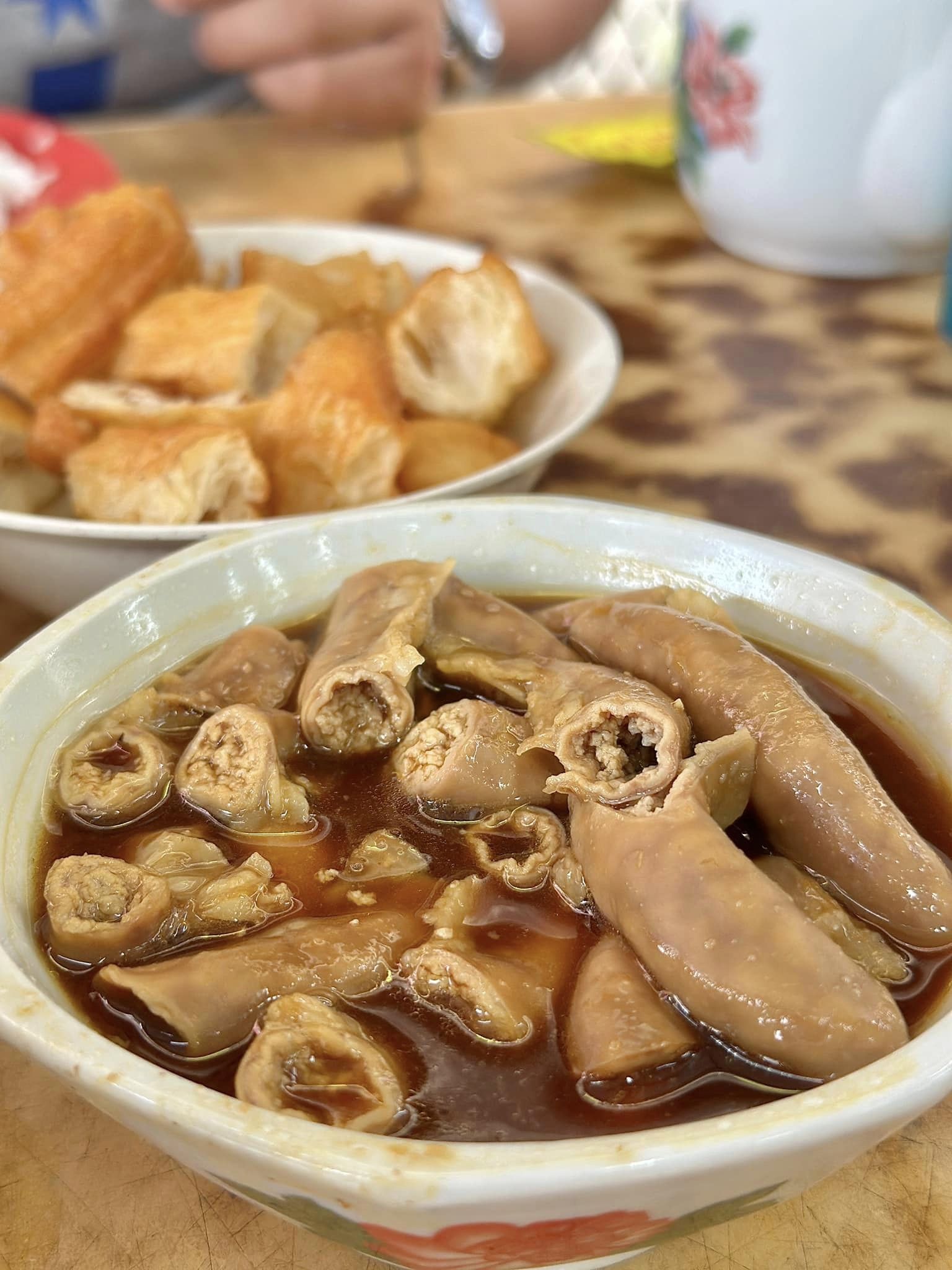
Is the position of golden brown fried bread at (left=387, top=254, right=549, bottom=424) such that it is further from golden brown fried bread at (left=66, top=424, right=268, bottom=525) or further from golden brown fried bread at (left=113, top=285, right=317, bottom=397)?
golden brown fried bread at (left=66, top=424, right=268, bottom=525)

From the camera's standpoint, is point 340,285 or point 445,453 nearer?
point 445,453

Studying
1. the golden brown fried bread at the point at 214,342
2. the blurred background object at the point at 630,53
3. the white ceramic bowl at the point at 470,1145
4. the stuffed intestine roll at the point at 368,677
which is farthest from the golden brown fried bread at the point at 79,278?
the blurred background object at the point at 630,53

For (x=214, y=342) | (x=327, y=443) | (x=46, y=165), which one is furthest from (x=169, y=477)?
(x=46, y=165)

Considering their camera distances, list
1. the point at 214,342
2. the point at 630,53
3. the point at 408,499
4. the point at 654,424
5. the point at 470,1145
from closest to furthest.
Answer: the point at 470,1145, the point at 408,499, the point at 214,342, the point at 654,424, the point at 630,53

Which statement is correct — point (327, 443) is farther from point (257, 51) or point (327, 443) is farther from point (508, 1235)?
point (257, 51)

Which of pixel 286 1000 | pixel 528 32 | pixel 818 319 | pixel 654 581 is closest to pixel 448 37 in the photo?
pixel 528 32

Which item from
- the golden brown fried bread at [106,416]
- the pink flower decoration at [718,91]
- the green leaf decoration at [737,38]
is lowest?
the golden brown fried bread at [106,416]

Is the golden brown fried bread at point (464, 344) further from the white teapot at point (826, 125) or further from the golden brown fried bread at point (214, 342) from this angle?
the white teapot at point (826, 125)
